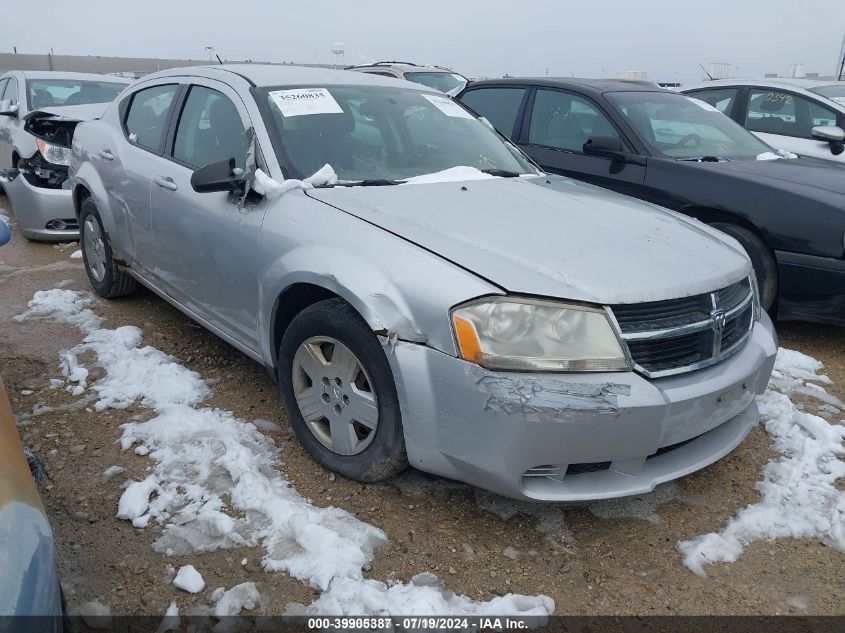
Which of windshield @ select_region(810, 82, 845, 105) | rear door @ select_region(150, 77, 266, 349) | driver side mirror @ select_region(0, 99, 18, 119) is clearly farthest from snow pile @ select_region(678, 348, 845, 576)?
driver side mirror @ select_region(0, 99, 18, 119)

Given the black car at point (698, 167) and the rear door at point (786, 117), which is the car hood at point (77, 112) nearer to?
the black car at point (698, 167)

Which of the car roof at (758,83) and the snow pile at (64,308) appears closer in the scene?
the snow pile at (64,308)

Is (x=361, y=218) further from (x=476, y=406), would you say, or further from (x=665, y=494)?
(x=665, y=494)

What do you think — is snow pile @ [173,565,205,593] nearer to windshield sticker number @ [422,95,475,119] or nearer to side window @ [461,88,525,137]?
windshield sticker number @ [422,95,475,119]

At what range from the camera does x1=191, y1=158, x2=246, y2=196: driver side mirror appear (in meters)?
2.94

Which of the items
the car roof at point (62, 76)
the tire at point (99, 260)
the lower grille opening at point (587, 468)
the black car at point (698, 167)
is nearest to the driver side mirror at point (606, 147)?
the black car at point (698, 167)

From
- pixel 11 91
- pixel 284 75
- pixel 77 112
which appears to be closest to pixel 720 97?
pixel 284 75

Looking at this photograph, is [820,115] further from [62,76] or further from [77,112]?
[62,76]

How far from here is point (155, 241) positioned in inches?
149

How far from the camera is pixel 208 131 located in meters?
3.55

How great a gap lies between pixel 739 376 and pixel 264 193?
80.0 inches

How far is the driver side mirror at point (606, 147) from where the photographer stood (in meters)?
4.81

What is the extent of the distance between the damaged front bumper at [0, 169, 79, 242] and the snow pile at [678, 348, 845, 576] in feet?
19.9

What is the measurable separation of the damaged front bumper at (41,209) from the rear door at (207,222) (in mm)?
3209
